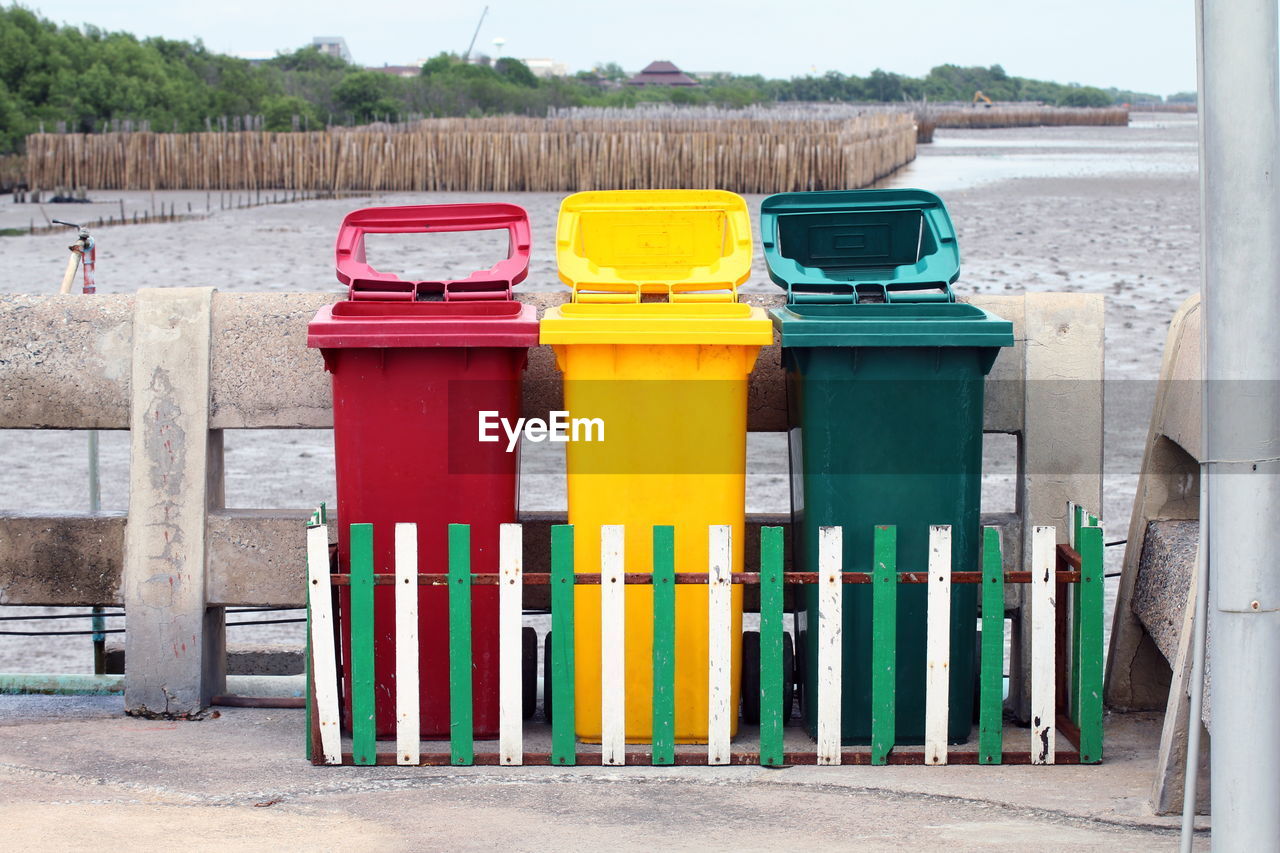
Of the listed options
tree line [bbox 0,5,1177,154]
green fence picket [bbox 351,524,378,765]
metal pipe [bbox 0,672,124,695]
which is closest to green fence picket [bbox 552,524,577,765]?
green fence picket [bbox 351,524,378,765]

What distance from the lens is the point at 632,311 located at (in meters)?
4.19

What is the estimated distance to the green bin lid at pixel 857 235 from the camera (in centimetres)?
467

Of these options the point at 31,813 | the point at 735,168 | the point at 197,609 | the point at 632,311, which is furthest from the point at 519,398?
the point at 735,168

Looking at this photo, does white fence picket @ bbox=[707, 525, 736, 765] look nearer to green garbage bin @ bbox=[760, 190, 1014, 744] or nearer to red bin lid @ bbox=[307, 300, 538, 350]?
green garbage bin @ bbox=[760, 190, 1014, 744]

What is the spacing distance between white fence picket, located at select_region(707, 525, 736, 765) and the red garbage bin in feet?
2.06

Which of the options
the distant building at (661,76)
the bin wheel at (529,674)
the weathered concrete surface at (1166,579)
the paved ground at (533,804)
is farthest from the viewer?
the distant building at (661,76)

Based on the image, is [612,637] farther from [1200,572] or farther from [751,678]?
[1200,572]

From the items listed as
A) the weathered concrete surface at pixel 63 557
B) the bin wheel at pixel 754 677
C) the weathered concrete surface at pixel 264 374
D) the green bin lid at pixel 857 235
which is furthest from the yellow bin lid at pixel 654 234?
the weathered concrete surface at pixel 63 557

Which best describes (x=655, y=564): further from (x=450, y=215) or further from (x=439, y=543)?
(x=450, y=215)

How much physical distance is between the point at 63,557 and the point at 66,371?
0.58 m

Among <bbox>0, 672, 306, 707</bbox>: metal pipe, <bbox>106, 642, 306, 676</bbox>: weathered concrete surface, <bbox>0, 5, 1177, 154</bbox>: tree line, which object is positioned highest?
<bbox>0, 5, 1177, 154</bbox>: tree line

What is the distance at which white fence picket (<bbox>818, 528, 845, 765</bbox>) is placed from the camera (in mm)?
3977

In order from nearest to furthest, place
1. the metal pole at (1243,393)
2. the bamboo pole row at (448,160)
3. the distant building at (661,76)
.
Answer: the metal pole at (1243,393) < the bamboo pole row at (448,160) < the distant building at (661,76)

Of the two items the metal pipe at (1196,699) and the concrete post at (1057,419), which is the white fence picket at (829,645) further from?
the metal pipe at (1196,699)
